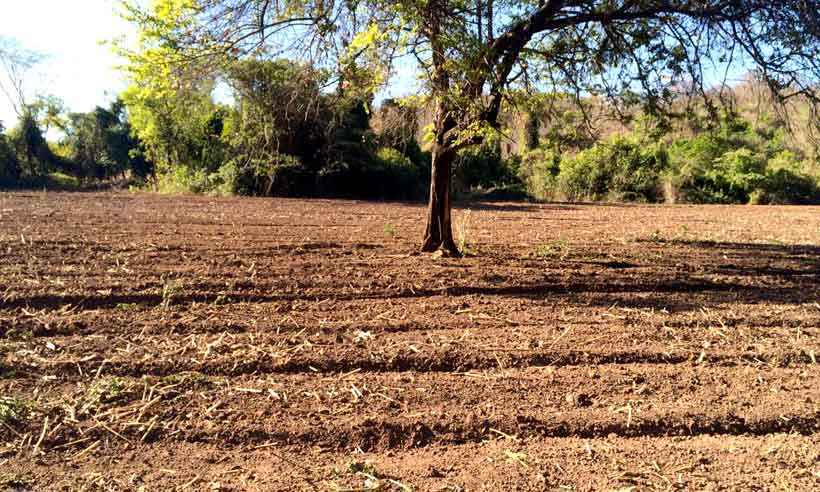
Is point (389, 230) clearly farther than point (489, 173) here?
No

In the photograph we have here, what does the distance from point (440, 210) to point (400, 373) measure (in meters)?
4.28

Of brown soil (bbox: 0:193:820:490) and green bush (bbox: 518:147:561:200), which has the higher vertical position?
green bush (bbox: 518:147:561:200)

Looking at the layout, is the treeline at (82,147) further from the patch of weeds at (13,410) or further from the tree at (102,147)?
the patch of weeds at (13,410)

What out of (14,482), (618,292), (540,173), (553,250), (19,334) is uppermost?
(540,173)

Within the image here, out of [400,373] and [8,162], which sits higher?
[8,162]

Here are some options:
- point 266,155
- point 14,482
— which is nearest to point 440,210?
point 14,482

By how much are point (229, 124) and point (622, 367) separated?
760 inches

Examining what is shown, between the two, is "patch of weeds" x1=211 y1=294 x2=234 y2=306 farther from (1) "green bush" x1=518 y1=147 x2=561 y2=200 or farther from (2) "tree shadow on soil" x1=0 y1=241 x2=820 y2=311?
(1) "green bush" x1=518 y1=147 x2=561 y2=200

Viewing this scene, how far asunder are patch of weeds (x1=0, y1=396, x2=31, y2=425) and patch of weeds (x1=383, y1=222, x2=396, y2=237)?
6.88 meters

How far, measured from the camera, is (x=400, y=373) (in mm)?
3600

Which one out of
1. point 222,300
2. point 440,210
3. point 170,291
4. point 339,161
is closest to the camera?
point 222,300

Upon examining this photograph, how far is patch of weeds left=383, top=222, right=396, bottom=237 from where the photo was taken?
9.76 m

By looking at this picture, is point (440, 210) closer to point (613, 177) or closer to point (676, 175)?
point (613, 177)

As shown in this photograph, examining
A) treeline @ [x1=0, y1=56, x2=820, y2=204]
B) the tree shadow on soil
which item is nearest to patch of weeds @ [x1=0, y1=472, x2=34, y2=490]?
the tree shadow on soil
